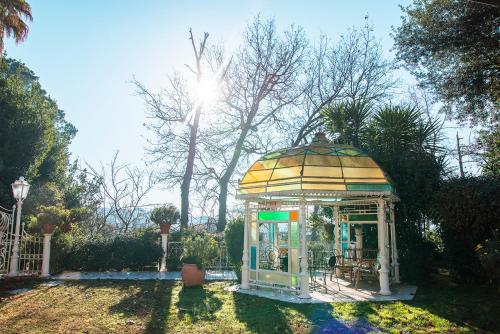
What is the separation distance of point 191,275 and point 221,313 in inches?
154

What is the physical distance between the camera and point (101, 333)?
6.70 meters

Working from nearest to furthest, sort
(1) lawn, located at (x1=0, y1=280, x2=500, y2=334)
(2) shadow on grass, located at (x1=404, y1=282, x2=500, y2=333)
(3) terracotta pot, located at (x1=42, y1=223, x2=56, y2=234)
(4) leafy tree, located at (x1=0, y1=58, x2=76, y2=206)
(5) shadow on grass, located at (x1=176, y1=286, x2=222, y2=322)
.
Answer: (1) lawn, located at (x1=0, y1=280, x2=500, y2=334) < (2) shadow on grass, located at (x1=404, y1=282, x2=500, y2=333) < (5) shadow on grass, located at (x1=176, y1=286, x2=222, y2=322) < (3) terracotta pot, located at (x1=42, y1=223, x2=56, y2=234) < (4) leafy tree, located at (x1=0, y1=58, x2=76, y2=206)

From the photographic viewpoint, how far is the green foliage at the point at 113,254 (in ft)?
49.6

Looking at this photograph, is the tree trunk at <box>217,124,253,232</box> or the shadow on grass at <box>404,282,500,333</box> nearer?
the shadow on grass at <box>404,282,500,333</box>

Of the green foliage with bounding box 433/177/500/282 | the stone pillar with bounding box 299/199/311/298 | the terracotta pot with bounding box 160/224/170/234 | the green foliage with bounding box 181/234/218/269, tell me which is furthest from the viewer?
the terracotta pot with bounding box 160/224/170/234

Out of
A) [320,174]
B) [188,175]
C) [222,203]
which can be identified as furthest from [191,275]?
[222,203]

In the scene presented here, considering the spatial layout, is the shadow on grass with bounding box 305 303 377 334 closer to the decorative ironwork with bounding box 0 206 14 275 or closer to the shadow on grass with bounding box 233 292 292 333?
the shadow on grass with bounding box 233 292 292 333

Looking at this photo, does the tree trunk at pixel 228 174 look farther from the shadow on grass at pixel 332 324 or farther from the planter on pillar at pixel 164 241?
the shadow on grass at pixel 332 324

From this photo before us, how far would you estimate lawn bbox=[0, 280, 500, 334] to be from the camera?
7.02 m

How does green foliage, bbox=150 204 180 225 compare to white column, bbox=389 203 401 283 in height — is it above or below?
above

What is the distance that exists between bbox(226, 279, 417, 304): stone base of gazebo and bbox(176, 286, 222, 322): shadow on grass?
103cm

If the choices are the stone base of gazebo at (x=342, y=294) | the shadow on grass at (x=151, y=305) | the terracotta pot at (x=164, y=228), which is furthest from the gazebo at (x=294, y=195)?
the terracotta pot at (x=164, y=228)

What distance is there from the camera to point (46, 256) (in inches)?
534

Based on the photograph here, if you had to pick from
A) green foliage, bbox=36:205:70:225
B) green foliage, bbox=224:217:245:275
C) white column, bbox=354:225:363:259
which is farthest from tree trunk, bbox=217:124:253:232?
white column, bbox=354:225:363:259
